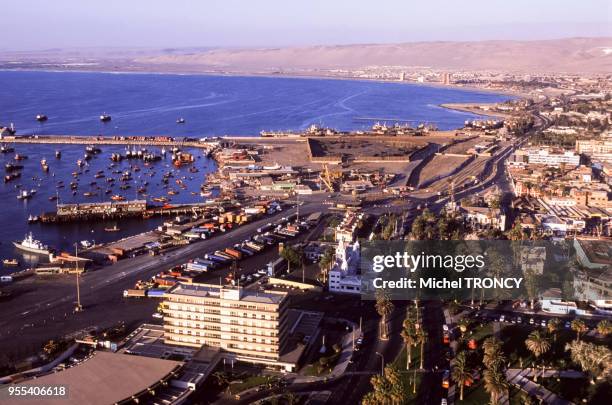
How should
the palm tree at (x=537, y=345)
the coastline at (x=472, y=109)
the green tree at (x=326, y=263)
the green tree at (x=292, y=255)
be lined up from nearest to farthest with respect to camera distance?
the palm tree at (x=537, y=345) → the green tree at (x=326, y=263) → the green tree at (x=292, y=255) → the coastline at (x=472, y=109)

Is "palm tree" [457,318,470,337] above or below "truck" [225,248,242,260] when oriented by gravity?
below

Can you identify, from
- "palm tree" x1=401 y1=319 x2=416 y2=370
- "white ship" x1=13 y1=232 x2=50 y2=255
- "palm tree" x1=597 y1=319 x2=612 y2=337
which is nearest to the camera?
"palm tree" x1=401 y1=319 x2=416 y2=370

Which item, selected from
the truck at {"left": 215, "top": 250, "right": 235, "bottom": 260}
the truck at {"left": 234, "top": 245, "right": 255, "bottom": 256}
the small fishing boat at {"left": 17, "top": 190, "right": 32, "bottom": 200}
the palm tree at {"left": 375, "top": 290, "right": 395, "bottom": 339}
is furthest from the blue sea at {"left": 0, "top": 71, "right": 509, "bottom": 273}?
the palm tree at {"left": 375, "top": 290, "right": 395, "bottom": 339}

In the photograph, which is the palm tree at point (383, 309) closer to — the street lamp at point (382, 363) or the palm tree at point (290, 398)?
the street lamp at point (382, 363)

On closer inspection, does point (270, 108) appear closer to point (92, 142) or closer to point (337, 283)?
point (92, 142)

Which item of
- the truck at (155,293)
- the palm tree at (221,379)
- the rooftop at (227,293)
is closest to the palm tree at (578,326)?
the rooftop at (227,293)

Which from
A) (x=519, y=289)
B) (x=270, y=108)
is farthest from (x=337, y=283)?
(x=270, y=108)

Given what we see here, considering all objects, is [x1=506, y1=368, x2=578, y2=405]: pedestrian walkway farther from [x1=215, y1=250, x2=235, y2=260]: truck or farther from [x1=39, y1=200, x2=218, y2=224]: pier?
[x1=39, y1=200, x2=218, y2=224]: pier
